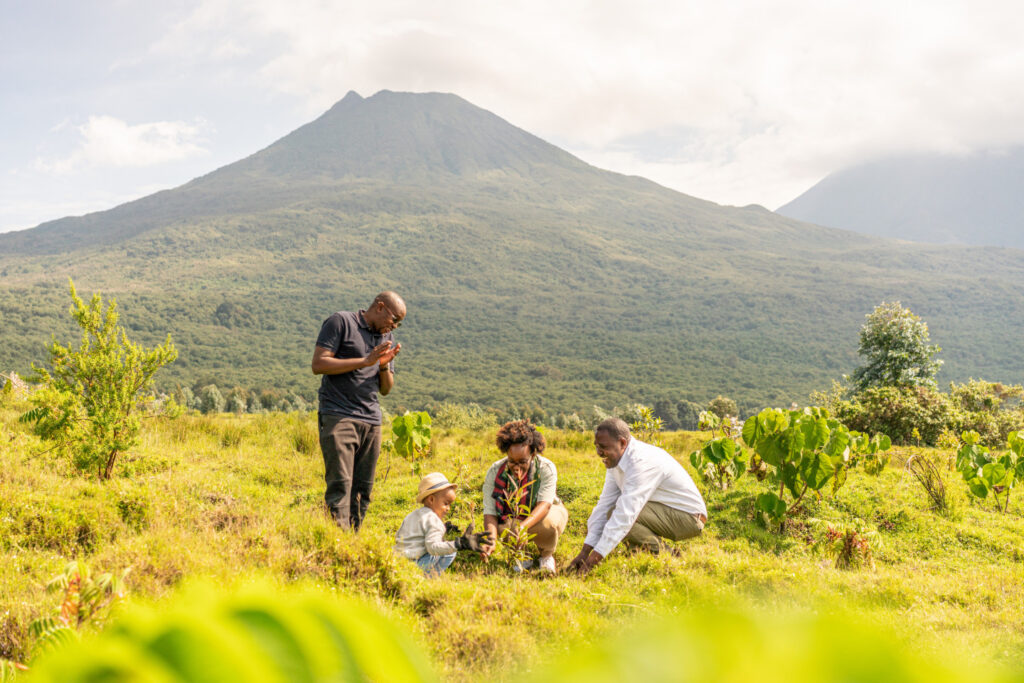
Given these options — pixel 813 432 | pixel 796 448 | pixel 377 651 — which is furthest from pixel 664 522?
pixel 377 651

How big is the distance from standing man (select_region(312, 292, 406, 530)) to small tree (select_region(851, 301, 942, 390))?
1019 inches

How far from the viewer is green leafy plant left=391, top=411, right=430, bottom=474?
876 centimetres

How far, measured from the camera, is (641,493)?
5.05 m

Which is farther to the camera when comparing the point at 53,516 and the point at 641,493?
the point at 641,493

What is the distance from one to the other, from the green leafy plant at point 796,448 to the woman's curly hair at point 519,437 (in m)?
2.45

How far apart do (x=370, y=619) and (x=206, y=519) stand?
4798 millimetres

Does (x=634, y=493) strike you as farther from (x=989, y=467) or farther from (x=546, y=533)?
(x=989, y=467)

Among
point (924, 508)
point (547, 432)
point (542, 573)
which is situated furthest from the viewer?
point (547, 432)

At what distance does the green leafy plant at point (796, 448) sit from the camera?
6.07 m

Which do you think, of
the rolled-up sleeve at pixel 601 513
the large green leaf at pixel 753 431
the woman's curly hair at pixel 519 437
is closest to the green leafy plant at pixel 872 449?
the large green leaf at pixel 753 431

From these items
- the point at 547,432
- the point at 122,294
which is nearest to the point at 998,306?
the point at 547,432

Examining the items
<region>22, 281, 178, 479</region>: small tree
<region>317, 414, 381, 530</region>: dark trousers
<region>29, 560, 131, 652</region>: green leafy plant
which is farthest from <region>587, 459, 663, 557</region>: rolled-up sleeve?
<region>22, 281, 178, 479</region>: small tree

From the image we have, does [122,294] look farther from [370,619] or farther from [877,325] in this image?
[370,619]

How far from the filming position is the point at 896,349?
2616cm
